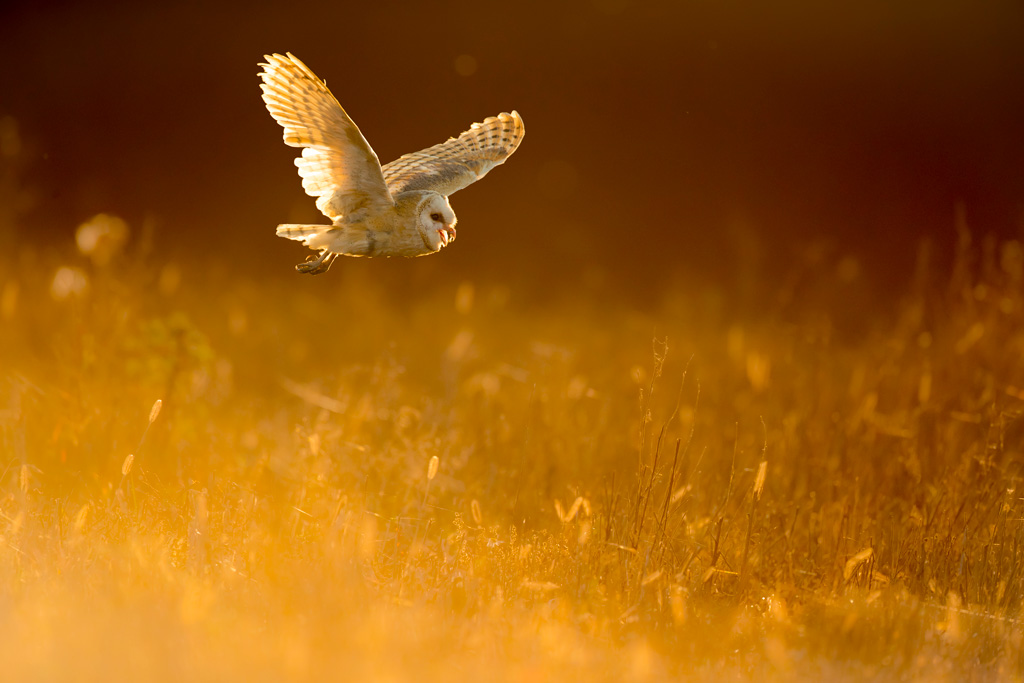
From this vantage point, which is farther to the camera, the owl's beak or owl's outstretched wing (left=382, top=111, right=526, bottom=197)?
owl's outstretched wing (left=382, top=111, right=526, bottom=197)

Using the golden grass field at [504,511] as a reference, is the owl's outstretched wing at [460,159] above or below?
above

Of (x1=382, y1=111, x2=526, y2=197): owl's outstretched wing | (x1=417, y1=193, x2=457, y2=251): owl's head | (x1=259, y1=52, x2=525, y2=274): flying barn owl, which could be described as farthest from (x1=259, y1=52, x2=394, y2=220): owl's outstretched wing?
(x1=382, y1=111, x2=526, y2=197): owl's outstretched wing

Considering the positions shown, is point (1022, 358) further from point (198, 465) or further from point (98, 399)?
point (98, 399)

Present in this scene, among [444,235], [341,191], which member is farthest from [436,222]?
[341,191]

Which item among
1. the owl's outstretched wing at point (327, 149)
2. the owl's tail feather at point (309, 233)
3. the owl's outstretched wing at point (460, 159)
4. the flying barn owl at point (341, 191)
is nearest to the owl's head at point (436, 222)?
the flying barn owl at point (341, 191)

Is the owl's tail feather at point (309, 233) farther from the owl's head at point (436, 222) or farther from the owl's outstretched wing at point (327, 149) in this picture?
the owl's head at point (436, 222)

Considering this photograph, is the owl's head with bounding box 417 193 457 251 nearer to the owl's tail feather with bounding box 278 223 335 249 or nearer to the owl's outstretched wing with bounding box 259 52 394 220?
the owl's outstretched wing with bounding box 259 52 394 220
